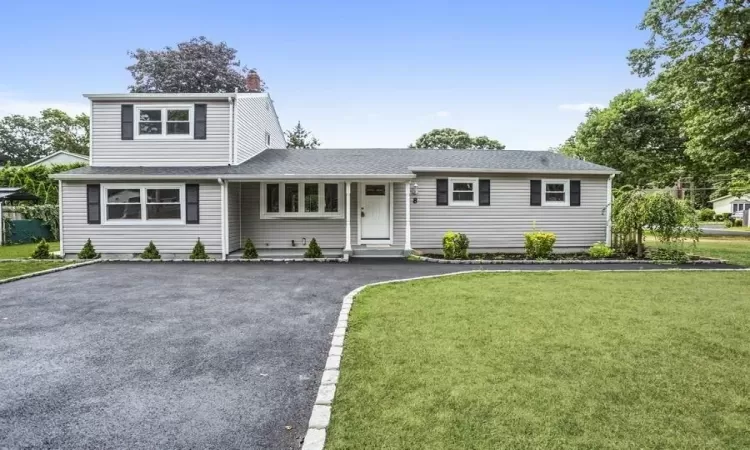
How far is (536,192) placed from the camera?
45.2 ft

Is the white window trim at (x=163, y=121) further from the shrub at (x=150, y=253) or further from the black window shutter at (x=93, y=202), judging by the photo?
the shrub at (x=150, y=253)

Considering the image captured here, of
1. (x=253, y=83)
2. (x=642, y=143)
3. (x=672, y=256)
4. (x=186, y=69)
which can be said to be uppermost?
(x=186, y=69)

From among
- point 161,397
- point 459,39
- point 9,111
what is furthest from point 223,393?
point 9,111

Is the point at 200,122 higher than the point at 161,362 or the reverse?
higher

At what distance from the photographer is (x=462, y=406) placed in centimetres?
290

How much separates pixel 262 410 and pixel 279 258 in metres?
9.20

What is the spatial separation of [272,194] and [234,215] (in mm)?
1333

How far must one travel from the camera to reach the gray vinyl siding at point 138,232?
12.1m

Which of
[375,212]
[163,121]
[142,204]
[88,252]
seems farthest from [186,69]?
[375,212]

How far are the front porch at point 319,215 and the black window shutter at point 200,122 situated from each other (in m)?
1.86

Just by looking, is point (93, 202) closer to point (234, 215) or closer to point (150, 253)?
point (150, 253)

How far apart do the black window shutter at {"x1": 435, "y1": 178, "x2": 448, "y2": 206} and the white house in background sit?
41.6 m

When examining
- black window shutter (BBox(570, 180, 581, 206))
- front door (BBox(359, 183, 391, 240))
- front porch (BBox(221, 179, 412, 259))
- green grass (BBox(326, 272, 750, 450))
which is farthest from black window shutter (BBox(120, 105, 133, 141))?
black window shutter (BBox(570, 180, 581, 206))

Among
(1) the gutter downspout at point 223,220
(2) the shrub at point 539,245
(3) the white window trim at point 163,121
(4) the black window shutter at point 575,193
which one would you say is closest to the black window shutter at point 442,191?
(2) the shrub at point 539,245
